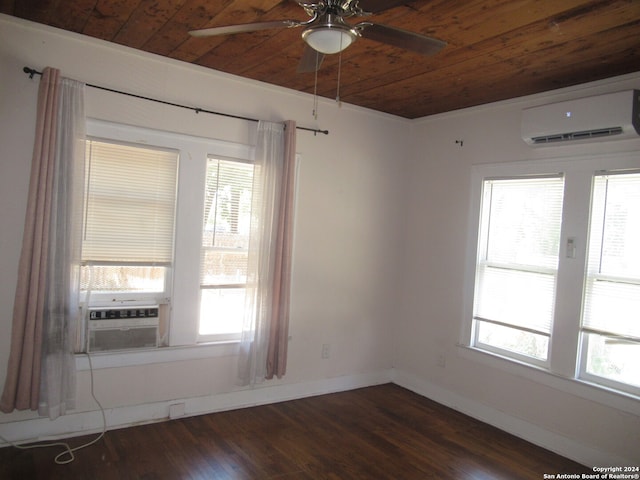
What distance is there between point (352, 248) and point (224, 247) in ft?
4.29

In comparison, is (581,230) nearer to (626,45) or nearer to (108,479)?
(626,45)

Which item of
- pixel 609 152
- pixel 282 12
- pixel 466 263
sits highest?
pixel 282 12

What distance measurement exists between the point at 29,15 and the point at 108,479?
280 centimetres

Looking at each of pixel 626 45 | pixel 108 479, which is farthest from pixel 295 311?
pixel 626 45

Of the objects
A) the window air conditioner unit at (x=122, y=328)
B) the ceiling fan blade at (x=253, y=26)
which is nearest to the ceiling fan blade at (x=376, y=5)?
the ceiling fan blade at (x=253, y=26)

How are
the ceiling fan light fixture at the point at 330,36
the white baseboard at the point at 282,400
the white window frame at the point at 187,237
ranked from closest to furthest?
1. the ceiling fan light fixture at the point at 330,36
2. the white baseboard at the point at 282,400
3. the white window frame at the point at 187,237

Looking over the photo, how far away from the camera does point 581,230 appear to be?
3.37m

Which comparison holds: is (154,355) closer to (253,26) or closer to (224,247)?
(224,247)

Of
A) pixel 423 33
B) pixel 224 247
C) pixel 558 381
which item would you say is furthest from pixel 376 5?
pixel 558 381

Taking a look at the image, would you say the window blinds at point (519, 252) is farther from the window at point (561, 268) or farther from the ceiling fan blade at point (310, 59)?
the ceiling fan blade at point (310, 59)

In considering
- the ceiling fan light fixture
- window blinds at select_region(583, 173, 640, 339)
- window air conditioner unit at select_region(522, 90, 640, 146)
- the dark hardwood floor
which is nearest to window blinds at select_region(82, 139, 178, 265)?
the dark hardwood floor

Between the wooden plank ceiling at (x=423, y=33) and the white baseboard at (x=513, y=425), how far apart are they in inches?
102

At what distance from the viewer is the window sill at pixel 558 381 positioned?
3.09 meters
